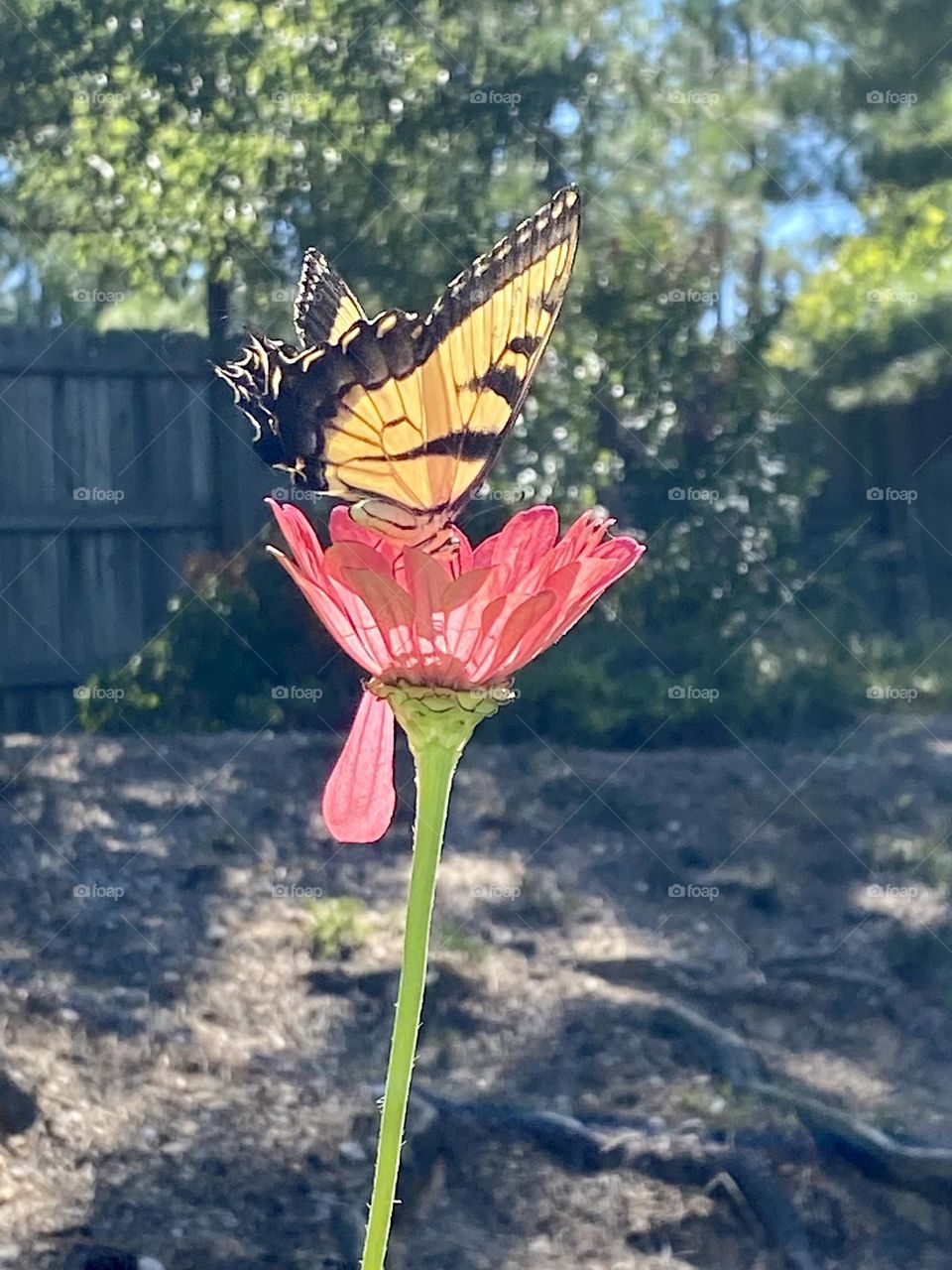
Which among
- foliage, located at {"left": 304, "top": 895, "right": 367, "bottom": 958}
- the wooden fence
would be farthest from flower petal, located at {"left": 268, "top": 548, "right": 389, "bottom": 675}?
the wooden fence

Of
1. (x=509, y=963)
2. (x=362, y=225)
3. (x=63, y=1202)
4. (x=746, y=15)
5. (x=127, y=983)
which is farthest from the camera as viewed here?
(x=746, y=15)

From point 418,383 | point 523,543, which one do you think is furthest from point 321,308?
point 523,543

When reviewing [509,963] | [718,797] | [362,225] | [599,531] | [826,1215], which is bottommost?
[826,1215]

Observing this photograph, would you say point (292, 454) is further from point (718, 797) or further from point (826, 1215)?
point (718, 797)

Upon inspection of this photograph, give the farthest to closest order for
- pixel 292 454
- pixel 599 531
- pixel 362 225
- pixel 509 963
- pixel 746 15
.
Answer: pixel 746 15 → pixel 362 225 → pixel 509 963 → pixel 292 454 → pixel 599 531

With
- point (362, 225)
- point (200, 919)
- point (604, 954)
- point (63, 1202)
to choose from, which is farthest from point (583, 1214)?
point (362, 225)
